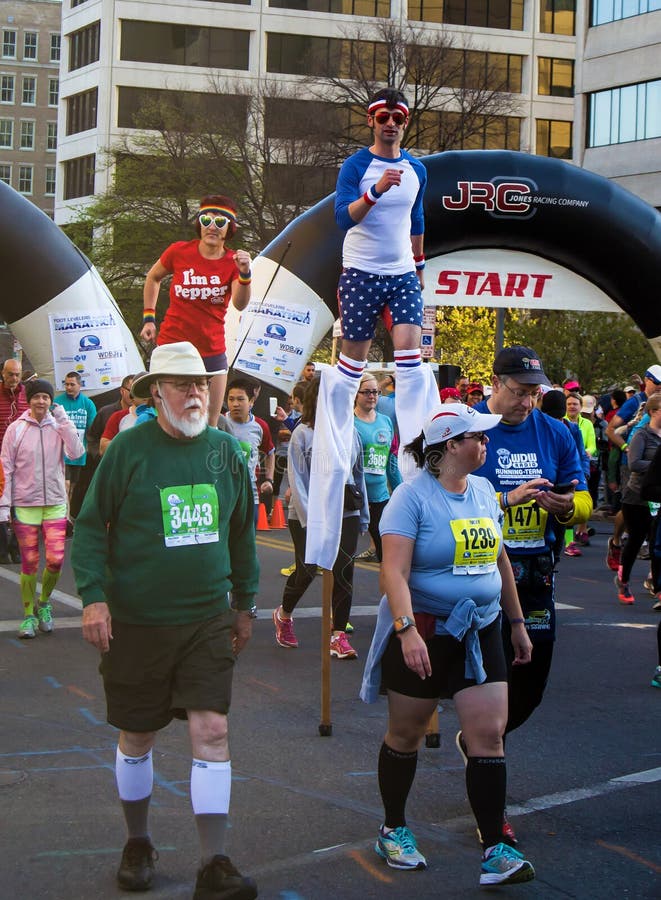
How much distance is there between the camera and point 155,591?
15.7 feet

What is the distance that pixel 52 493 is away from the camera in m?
9.99

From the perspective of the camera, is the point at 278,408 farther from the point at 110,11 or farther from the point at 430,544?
the point at 110,11

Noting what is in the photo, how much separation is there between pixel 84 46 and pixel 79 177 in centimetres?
666

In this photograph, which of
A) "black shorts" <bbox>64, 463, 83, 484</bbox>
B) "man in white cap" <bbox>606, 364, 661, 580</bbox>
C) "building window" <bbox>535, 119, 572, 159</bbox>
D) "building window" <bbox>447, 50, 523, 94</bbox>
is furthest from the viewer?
"building window" <bbox>535, 119, 572, 159</bbox>

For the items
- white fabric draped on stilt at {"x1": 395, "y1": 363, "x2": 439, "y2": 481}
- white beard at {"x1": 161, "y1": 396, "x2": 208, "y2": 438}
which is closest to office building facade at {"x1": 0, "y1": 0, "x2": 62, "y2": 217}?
white fabric draped on stilt at {"x1": 395, "y1": 363, "x2": 439, "y2": 481}

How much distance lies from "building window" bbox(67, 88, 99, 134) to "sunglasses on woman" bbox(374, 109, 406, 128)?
6322 centimetres

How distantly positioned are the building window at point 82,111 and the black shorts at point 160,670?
66476 millimetres

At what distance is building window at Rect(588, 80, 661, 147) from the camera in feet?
154

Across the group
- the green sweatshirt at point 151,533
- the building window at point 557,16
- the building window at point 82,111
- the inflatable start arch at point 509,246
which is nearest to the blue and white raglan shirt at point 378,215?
the green sweatshirt at point 151,533

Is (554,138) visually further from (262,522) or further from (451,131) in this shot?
(262,522)

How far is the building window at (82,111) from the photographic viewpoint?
6875 cm

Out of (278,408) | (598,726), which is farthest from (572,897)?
(278,408)

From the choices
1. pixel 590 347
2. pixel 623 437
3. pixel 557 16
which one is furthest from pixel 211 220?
pixel 557 16

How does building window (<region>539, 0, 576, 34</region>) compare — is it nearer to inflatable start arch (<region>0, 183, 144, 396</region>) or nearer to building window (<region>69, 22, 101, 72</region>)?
building window (<region>69, 22, 101, 72</region>)
